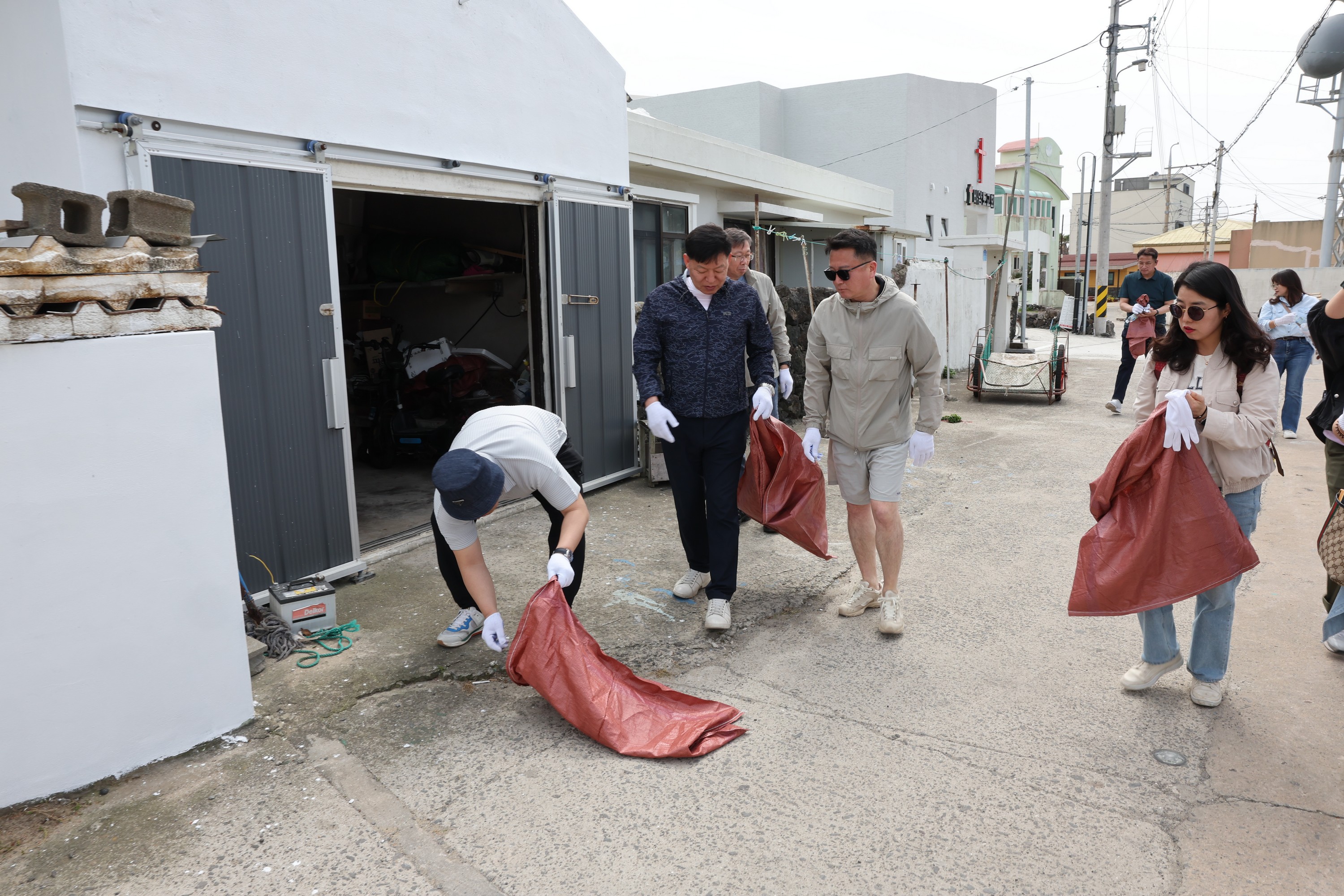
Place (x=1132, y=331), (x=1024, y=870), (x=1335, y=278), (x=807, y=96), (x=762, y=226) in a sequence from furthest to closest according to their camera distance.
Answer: (x=807, y=96), (x=1335, y=278), (x=762, y=226), (x=1132, y=331), (x=1024, y=870)

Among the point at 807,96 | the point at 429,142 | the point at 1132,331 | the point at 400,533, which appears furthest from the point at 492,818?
the point at 807,96

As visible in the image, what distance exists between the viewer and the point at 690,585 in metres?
4.36

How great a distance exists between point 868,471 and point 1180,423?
1341 mm

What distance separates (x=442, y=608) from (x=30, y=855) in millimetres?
1994

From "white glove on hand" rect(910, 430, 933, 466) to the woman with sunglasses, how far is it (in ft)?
2.88

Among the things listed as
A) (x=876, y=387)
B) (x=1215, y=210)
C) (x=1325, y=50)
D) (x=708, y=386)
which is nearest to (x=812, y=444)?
(x=876, y=387)

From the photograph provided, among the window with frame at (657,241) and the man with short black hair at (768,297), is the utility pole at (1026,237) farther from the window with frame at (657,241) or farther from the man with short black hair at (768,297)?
the man with short black hair at (768,297)

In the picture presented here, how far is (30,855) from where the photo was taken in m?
2.40

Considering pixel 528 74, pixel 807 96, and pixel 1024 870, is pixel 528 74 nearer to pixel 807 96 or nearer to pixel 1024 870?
pixel 1024 870

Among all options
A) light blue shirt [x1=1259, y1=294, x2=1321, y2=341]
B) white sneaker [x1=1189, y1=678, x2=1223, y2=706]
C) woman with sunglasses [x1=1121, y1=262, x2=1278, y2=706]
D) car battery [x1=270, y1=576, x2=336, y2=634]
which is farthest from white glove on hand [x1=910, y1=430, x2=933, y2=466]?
light blue shirt [x1=1259, y1=294, x2=1321, y2=341]

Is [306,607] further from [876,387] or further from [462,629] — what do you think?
[876,387]

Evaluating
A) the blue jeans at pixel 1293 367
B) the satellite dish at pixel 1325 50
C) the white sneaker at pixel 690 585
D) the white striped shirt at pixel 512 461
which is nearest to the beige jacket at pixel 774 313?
the white sneaker at pixel 690 585

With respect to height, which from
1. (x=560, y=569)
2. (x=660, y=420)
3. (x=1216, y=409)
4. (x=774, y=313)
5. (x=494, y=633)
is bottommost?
(x=494, y=633)

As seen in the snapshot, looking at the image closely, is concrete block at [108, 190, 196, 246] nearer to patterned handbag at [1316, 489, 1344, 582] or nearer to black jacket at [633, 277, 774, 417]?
black jacket at [633, 277, 774, 417]
